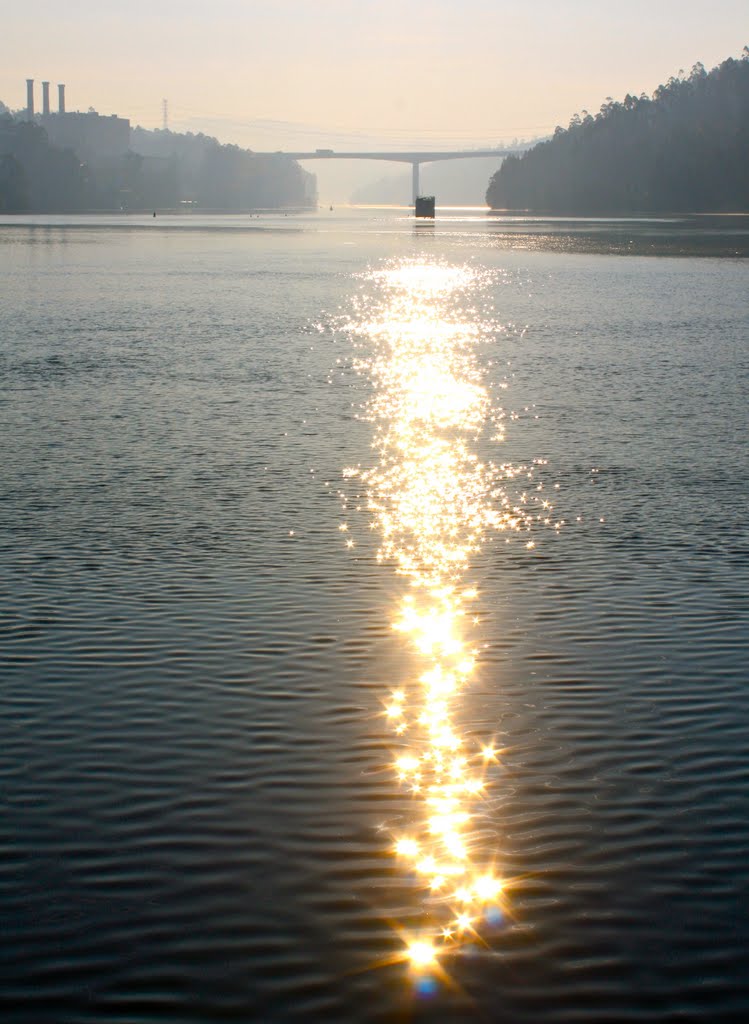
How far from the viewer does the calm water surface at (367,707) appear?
7.04m

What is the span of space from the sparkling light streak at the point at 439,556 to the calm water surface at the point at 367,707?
5 cm

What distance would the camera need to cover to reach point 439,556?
48.2 feet

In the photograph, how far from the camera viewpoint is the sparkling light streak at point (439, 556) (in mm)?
7949

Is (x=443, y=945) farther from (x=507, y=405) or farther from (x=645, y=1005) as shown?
(x=507, y=405)

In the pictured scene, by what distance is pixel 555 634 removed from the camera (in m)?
11.9

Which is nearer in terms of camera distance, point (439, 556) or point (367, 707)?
point (367, 707)

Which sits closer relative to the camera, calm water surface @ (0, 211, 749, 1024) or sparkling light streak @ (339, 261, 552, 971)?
calm water surface @ (0, 211, 749, 1024)

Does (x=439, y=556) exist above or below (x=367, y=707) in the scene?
above

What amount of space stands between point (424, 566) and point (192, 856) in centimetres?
655

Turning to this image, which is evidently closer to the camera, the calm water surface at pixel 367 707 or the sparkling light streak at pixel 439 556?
the calm water surface at pixel 367 707

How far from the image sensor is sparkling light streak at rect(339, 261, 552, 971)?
7949 millimetres

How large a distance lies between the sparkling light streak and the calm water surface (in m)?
0.05

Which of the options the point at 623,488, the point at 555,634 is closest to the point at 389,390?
the point at 623,488

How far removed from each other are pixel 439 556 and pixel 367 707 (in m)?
4.59
